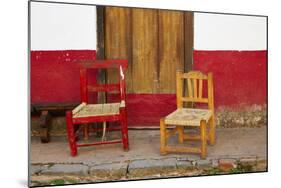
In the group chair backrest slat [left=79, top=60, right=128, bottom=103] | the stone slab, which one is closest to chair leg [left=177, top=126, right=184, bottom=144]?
chair backrest slat [left=79, top=60, right=128, bottom=103]

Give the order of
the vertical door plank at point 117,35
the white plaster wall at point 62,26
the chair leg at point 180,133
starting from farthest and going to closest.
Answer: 1. the chair leg at point 180,133
2. the vertical door plank at point 117,35
3. the white plaster wall at point 62,26

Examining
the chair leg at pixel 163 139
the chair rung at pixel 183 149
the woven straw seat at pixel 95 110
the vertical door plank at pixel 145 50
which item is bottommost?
the chair rung at pixel 183 149

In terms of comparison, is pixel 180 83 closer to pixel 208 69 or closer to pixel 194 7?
pixel 208 69

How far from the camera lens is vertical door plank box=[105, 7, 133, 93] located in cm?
314

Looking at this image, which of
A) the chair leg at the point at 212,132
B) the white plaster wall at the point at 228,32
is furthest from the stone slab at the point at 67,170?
the white plaster wall at the point at 228,32

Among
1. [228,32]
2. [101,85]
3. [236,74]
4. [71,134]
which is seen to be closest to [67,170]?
[71,134]

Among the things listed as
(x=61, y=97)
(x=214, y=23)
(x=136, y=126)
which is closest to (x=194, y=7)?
(x=214, y=23)

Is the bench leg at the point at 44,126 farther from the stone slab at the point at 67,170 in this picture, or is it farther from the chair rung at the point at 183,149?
the chair rung at the point at 183,149

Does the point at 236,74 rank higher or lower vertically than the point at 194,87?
higher

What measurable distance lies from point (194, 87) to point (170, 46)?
1.22ft

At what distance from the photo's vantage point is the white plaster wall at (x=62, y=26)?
292 centimetres

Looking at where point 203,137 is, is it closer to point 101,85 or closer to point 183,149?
point 183,149

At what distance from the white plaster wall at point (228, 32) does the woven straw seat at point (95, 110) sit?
0.79 metres

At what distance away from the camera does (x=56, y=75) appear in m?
3.03
